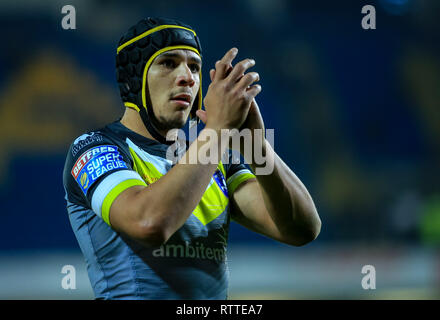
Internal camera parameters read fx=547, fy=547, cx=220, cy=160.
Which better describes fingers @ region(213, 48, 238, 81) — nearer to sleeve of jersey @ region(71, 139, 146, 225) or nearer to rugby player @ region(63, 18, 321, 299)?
rugby player @ region(63, 18, 321, 299)

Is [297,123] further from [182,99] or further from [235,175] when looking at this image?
[182,99]

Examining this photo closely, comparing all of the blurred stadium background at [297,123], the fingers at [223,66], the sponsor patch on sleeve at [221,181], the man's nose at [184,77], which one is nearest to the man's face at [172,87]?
the man's nose at [184,77]

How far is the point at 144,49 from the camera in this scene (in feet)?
7.02

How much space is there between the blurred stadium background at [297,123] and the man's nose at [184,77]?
5.01 m

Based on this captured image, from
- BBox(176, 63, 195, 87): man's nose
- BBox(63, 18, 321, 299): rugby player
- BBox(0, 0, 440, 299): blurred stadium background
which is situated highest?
BBox(0, 0, 440, 299): blurred stadium background

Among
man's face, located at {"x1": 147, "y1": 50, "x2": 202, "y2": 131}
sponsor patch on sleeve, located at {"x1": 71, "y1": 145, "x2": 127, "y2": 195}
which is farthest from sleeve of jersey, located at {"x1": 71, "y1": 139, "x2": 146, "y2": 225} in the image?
man's face, located at {"x1": 147, "y1": 50, "x2": 202, "y2": 131}

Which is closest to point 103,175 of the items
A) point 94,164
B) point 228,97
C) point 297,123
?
point 94,164

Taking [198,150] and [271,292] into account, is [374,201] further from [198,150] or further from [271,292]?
[198,150]

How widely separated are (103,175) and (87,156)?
138 mm

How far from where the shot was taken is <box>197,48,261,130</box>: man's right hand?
1674mm

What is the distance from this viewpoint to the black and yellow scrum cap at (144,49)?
212 centimetres

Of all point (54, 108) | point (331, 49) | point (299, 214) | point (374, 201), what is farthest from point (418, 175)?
point (299, 214)
